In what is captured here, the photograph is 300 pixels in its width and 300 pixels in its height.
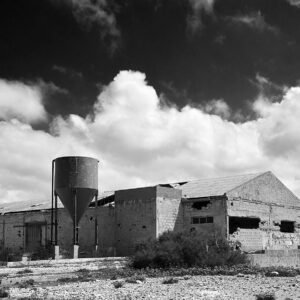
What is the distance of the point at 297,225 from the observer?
3888cm

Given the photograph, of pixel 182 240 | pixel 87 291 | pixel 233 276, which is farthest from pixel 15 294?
pixel 182 240

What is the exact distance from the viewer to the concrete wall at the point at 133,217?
32.6 m

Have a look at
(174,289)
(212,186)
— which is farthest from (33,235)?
(174,289)

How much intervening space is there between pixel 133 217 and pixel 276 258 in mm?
10201

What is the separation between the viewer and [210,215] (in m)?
33.1

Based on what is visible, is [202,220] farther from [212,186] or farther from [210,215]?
[212,186]

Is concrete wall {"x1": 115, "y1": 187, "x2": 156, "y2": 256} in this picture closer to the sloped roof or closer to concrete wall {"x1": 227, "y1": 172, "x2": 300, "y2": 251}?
the sloped roof

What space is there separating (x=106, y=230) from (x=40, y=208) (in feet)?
26.6

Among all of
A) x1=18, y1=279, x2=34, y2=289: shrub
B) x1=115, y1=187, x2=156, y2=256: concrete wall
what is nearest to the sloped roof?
x1=115, y1=187, x2=156, y2=256: concrete wall

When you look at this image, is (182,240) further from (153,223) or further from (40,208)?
(40,208)

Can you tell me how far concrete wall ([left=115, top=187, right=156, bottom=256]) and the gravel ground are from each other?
1414 centimetres

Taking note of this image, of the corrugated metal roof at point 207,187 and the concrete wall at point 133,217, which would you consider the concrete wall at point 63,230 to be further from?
the corrugated metal roof at point 207,187

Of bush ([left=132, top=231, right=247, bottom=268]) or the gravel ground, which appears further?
bush ([left=132, top=231, right=247, bottom=268])

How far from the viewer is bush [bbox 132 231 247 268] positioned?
77.2 ft
